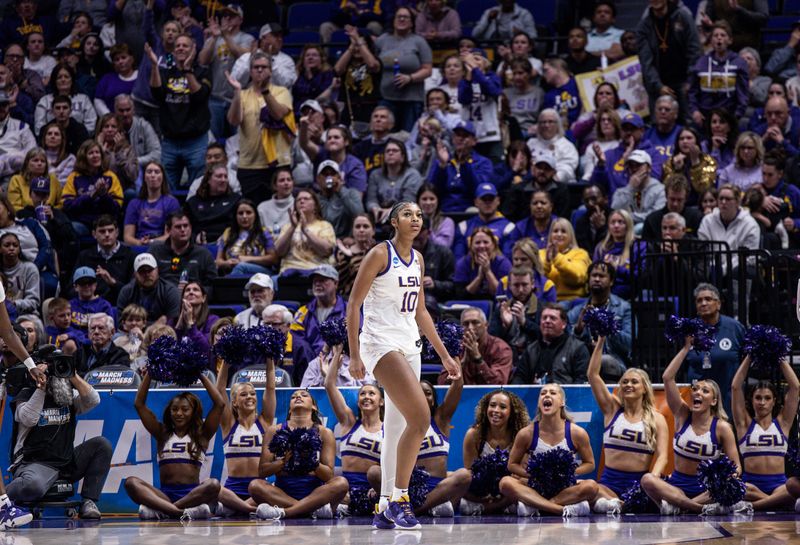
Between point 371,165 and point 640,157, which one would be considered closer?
point 640,157

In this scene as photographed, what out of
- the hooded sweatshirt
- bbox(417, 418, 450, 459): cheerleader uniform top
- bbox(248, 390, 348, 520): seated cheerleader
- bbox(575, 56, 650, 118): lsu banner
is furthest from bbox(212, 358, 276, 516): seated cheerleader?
the hooded sweatshirt

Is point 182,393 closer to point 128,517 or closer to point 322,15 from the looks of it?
point 128,517

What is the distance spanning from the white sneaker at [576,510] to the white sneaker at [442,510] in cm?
88

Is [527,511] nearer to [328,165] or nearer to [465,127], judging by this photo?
[328,165]

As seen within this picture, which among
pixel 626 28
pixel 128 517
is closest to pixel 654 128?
pixel 626 28

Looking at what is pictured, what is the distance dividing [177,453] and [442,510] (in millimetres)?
2270

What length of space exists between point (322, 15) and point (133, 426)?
9529mm

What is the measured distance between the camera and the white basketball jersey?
8047 millimetres

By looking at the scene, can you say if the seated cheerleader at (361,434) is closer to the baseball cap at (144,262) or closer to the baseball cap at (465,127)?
the baseball cap at (144,262)

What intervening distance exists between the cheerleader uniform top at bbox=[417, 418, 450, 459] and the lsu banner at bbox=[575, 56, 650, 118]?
22.6 ft

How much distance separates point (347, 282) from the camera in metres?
12.7

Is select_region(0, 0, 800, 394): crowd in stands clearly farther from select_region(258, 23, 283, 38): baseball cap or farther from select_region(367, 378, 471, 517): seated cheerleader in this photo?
select_region(367, 378, 471, 517): seated cheerleader

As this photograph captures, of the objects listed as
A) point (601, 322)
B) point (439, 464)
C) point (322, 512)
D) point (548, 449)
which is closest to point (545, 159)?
point (601, 322)

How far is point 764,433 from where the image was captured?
9.84 m
